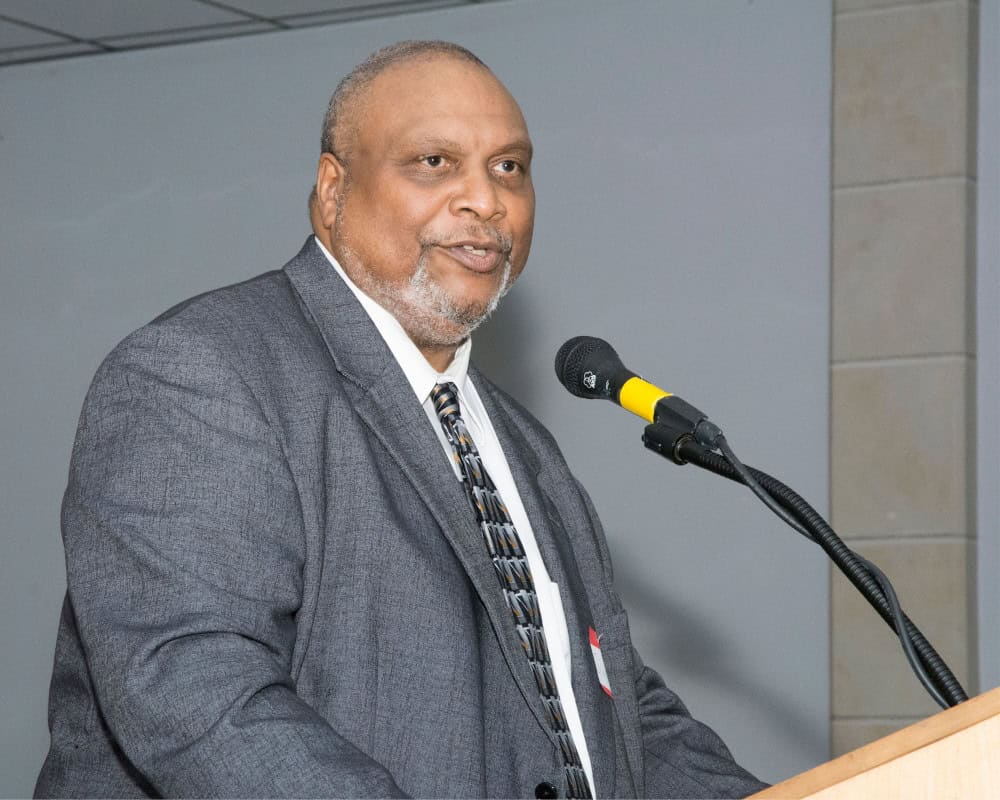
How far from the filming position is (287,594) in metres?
1.62

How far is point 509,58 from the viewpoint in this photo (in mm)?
4449

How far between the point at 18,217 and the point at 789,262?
2523 mm

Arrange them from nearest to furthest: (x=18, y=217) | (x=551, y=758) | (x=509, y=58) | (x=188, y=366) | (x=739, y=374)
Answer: (x=188, y=366)
(x=551, y=758)
(x=739, y=374)
(x=509, y=58)
(x=18, y=217)

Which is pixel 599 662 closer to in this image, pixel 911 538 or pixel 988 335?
pixel 911 538

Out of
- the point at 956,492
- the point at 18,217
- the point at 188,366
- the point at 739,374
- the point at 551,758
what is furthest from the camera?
the point at 18,217

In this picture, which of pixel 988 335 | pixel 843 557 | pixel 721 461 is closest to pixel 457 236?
pixel 721 461

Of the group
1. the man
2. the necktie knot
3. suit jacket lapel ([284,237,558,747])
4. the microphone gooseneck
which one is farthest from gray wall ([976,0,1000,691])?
the microphone gooseneck

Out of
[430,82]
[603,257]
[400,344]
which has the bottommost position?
[400,344]

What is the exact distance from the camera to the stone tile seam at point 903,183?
3.90m

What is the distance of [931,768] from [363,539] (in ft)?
2.75

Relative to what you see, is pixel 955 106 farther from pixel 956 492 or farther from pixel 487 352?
pixel 487 352

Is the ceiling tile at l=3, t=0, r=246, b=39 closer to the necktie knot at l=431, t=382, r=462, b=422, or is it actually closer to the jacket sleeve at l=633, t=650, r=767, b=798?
the necktie knot at l=431, t=382, r=462, b=422

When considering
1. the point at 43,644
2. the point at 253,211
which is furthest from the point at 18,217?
the point at 43,644

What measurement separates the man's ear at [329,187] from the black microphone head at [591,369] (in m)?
0.56
